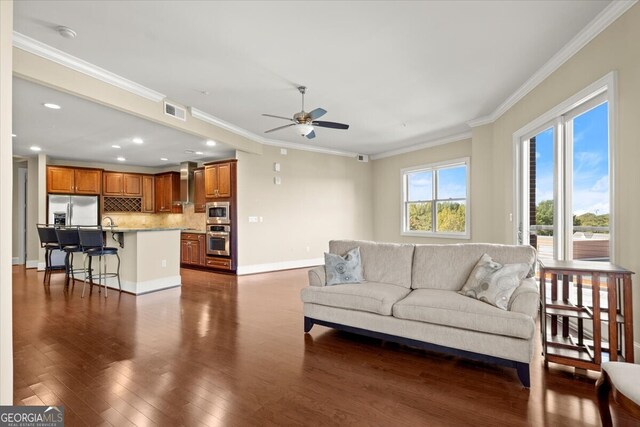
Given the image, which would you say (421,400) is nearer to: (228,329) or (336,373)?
(336,373)

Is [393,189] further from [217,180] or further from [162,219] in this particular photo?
[162,219]

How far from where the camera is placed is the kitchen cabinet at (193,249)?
7.36m

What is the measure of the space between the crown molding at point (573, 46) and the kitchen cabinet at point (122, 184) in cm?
880

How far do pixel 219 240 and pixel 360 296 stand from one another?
471cm

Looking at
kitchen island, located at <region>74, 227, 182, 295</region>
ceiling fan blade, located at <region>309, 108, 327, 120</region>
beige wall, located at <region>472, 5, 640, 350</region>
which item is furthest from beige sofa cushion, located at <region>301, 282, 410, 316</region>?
kitchen island, located at <region>74, 227, 182, 295</region>

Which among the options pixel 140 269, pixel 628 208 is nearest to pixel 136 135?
pixel 140 269

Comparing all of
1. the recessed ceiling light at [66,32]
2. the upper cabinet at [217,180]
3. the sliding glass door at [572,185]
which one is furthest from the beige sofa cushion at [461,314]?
the upper cabinet at [217,180]

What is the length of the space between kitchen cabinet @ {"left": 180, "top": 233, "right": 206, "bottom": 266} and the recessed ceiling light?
493cm

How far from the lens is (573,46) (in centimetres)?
317

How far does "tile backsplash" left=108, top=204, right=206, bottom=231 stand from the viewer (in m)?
8.32

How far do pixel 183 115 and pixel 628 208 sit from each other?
17.5 feet

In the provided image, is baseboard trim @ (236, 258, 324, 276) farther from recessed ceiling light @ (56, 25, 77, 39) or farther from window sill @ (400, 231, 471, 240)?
recessed ceiling light @ (56, 25, 77, 39)

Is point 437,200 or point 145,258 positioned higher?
point 437,200

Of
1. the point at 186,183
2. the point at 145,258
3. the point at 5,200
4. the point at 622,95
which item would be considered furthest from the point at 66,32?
the point at 186,183
